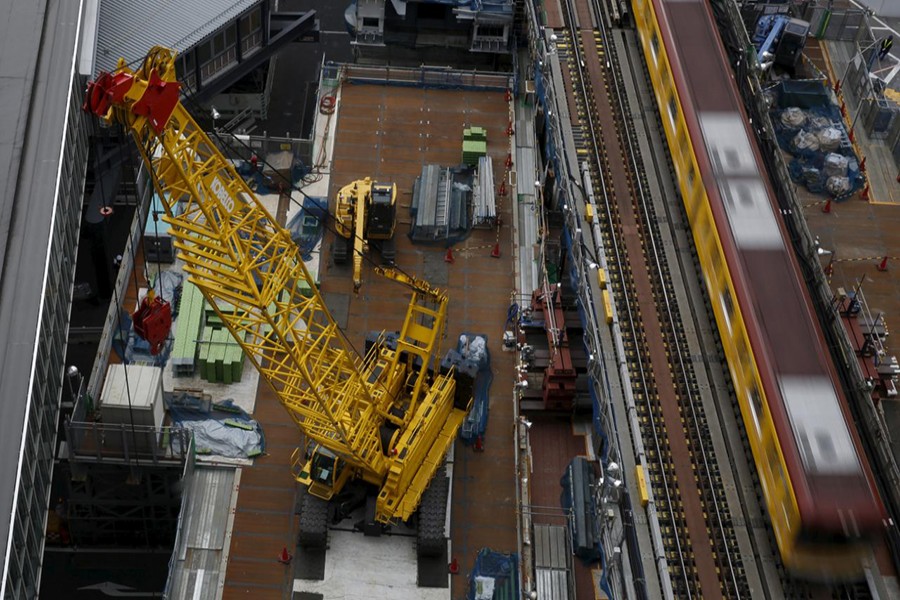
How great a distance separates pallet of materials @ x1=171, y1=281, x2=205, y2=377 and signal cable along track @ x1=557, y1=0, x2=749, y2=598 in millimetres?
19151

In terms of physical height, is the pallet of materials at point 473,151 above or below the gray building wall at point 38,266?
above

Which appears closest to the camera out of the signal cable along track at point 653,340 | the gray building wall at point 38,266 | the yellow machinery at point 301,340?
the gray building wall at point 38,266

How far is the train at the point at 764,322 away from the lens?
45.4 meters

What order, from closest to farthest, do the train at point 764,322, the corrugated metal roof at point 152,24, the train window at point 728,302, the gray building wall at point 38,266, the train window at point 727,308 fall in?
1. the gray building wall at point 38,266
2. the train at point 764,322
3. the train window at point 728,302
4. the train window at point 727,308
5. the corrugated metal roof at point 152,24

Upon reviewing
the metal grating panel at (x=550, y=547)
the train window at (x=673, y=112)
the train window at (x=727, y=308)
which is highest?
the train window at (x=673, y=112)

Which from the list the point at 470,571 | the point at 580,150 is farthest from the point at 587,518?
the point at 580,150

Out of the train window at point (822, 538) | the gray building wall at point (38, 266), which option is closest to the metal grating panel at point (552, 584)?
the train window at point (822, 538)

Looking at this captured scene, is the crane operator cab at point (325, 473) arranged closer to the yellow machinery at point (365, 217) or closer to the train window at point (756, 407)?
the yellow machinery at point (365, 217)

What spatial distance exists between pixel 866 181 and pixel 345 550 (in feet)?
122

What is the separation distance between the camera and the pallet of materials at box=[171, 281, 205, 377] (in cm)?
6078

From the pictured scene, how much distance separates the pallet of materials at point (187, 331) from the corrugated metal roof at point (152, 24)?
1272 centimetres

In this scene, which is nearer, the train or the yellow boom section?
the train

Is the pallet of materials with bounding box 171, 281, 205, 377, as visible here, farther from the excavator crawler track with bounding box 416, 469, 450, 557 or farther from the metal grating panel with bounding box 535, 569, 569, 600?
the metal grating panel with bounding box 535, 569, 569, 600

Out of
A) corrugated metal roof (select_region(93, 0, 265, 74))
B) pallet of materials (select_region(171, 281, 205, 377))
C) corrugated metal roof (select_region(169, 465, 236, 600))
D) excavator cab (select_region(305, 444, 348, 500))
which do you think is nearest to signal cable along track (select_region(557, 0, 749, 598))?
excavator cab (select_region(305, 444, 348, 500))
